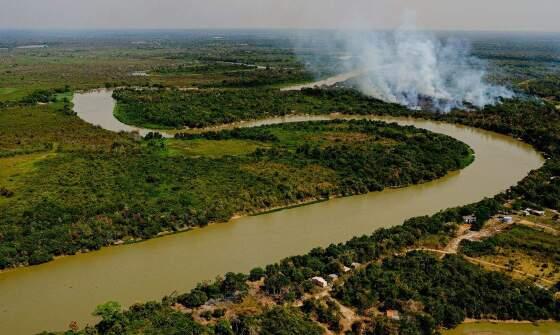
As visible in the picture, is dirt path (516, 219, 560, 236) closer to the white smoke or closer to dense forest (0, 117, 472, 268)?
dense forest (0, 117, 472, 268)

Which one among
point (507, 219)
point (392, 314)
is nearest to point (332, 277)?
point (392, 314)

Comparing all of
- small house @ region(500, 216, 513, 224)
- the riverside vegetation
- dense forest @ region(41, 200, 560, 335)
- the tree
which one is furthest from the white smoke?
the tree

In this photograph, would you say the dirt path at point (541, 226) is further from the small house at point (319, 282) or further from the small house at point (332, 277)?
the small house at point (319, 282)

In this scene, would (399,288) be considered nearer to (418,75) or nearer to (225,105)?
(225,105)

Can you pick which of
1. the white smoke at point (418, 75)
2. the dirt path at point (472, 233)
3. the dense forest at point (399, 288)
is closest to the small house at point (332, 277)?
the dense forest at point (399, 288)

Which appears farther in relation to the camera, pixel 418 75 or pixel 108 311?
pixel 418 75

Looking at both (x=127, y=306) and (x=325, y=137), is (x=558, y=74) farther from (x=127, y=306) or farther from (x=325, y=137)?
(x=127, y=306)

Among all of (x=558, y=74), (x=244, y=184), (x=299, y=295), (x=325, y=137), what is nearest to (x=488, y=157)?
(x=325, y=137)
